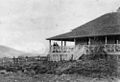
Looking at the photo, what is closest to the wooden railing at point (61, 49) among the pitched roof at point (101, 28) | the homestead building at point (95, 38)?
the homestead building at point (95, 38)

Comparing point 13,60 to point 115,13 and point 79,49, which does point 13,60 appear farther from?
point 115,13

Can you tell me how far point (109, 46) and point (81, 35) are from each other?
15.6ft

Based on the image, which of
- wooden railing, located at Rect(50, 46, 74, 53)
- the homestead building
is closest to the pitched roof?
the homestead building

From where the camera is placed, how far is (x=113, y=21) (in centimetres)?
3609

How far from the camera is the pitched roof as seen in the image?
105 ft

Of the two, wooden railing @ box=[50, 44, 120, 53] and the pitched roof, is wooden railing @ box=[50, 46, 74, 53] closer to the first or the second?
wooden railing @ box=[50, 44, 120, 53]

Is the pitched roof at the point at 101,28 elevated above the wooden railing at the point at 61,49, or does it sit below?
above

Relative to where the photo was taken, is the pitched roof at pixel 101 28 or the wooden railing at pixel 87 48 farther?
the pitched roof at pixel 101 28

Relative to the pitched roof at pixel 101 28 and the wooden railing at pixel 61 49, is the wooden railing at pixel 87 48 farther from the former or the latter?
the pitched roof at pixel 101 28

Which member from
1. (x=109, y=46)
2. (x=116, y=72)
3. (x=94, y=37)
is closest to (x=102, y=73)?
(x=116, y=72)

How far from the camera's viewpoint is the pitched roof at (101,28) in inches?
1262

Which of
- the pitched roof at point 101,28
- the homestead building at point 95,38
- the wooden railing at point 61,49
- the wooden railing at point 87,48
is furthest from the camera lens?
the wooden railing at point 61,49

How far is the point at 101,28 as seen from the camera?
34.4 metres

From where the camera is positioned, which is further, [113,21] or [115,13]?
[115,13]
